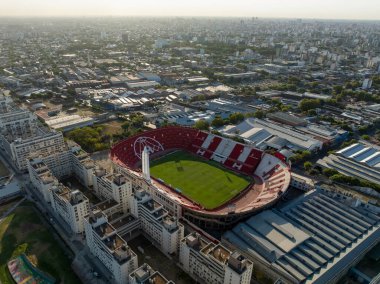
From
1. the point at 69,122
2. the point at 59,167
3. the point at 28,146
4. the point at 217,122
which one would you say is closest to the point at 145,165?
the point at 59,167

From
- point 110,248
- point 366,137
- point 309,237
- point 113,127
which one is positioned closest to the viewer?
point 110,248

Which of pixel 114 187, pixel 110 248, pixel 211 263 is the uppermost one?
pixel 114 187

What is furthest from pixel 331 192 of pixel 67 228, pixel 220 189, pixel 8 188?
pixel 8 188

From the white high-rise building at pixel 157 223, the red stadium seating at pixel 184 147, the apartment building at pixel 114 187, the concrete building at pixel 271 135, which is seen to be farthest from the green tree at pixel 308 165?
the apartment building at pixel 114 187

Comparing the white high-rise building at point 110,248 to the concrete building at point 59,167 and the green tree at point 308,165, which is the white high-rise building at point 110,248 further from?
the green tree at point 308,165

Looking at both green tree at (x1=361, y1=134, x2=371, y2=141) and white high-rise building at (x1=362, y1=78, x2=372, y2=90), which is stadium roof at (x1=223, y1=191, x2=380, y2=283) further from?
white high-rise building at (x1=362, y1=78, x2=372, y2=90)

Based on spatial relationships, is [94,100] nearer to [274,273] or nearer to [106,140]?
[106,140]

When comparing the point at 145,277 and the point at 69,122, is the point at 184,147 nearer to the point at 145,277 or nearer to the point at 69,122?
the point at 69,122
